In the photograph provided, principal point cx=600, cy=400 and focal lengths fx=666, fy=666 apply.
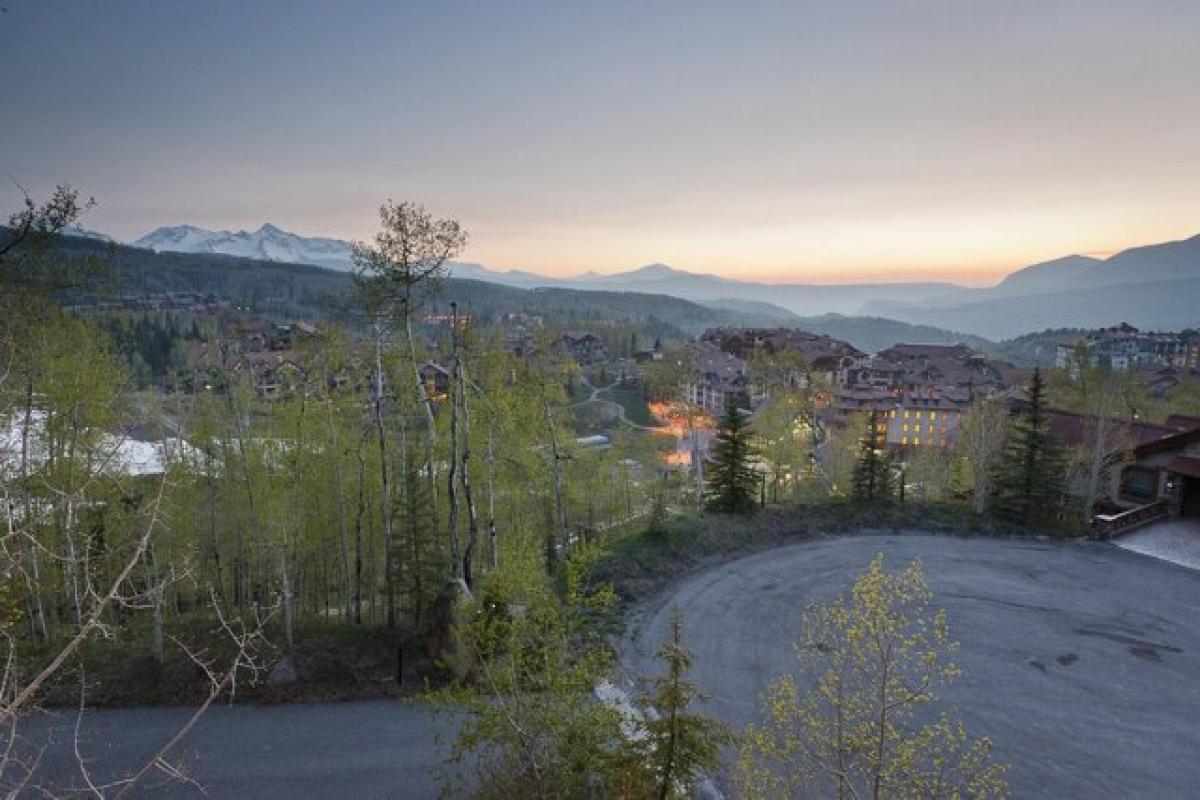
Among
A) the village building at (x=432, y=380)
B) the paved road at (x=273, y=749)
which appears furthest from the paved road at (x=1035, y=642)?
the village building at (x=432, y=380)

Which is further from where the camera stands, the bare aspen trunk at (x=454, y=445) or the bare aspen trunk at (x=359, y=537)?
the bare aspen trunk at (x=359, y=537)

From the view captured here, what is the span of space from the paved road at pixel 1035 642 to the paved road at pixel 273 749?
7.85 metres

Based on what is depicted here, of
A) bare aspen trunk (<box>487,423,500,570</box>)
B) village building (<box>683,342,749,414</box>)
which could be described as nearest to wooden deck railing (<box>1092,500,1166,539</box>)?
bare aspen trunk (<box>487,423,500,570</box>)

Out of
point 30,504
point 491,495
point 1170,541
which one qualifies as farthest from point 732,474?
point 30,504

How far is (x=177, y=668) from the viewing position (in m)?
20.7

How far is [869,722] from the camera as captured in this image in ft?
37.0

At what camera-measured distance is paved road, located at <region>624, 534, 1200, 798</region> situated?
1683 cm

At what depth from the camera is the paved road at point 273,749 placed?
16.3 metres

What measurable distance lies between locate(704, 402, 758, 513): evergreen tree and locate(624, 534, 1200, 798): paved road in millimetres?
3555

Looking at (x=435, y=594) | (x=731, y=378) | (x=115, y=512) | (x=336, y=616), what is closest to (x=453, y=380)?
(x=435, y=594)

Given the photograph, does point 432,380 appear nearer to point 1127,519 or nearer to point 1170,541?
point 1127,519

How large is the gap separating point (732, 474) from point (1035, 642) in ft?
48.1

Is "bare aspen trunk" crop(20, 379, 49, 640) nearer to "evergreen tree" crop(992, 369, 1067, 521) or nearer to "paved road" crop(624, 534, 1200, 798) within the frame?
"paved road" crop(624, 534, 1200, 798)

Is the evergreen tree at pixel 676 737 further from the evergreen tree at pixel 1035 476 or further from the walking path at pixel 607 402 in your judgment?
the walking path at pixel 607 402
